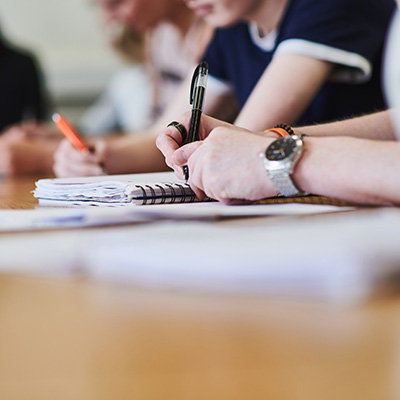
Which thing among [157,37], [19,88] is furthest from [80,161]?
[19,88]

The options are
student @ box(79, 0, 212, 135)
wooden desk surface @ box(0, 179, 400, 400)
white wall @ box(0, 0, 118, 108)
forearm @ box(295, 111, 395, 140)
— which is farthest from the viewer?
white wall @ box(0, 0, 118, 108)

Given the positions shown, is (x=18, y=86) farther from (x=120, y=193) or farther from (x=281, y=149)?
(x=281, y=149)

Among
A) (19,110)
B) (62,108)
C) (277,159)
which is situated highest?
(62,108)

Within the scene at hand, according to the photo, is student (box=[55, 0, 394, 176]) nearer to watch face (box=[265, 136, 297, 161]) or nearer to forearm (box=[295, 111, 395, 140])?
forearm (box=[295, 111, 395, 140])

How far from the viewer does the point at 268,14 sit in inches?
44.5

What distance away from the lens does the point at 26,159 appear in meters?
1.42

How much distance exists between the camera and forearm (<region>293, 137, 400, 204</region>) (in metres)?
0.50

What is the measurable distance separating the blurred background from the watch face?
378 cm

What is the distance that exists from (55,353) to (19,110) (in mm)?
2935

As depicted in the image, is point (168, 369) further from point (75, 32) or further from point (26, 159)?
point (75, 32)

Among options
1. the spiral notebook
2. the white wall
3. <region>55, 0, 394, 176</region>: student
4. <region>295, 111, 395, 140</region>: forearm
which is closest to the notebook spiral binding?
the spiral notebook

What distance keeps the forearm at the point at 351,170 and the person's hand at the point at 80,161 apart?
62 cm

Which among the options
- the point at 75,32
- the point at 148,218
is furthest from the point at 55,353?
the point at 75,32

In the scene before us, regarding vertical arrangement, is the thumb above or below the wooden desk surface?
above
